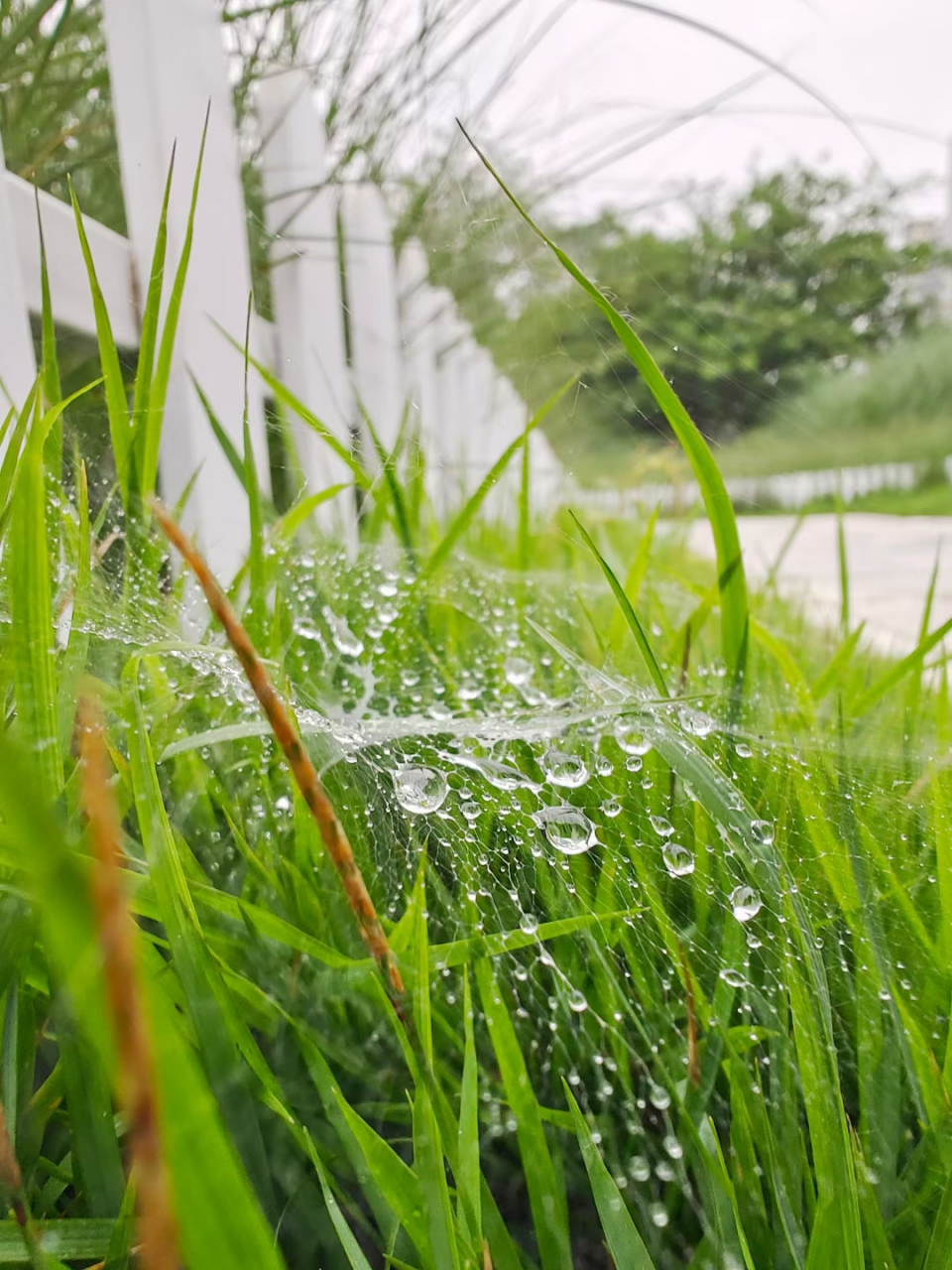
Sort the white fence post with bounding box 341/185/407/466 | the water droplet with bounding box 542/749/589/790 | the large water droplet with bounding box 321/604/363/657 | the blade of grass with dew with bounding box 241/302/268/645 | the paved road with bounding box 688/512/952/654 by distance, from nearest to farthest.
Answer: the water droplet with bounding box 542/749/589/790 < the blade of grass with dew with bounding box 241/302/268/645 < the large water droplet with bounding box 321/604/363/657 < the white fence post with bounding box 341/185/407/466 < the paved road with bounding box 688/512/952/654

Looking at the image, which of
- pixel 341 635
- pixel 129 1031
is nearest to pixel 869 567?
pixel 341 635

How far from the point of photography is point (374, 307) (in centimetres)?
97

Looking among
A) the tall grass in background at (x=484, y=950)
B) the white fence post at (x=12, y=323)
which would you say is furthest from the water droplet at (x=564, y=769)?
the white fence post at (x=12, y=323)

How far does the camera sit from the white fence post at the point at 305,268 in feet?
2.05

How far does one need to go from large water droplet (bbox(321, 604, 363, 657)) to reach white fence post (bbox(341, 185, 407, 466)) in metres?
0.21

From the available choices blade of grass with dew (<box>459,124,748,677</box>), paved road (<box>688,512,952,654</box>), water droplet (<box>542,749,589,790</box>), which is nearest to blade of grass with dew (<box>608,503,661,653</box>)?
blade of grass with dew (<box>459,124,748,677</box>)

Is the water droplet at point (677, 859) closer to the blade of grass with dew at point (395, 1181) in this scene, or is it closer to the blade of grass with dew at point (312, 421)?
the blade of grass with dew at point (395, 1181)

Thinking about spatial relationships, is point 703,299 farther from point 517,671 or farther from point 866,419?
point 866,419

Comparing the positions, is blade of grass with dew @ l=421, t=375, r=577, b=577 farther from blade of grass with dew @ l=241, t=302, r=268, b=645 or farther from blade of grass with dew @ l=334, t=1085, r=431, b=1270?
blade of grass with dew @ l=334, t=1085, r=431, b=1270

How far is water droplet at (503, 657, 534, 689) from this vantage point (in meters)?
0.54

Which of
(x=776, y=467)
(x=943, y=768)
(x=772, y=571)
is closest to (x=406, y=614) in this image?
(x=943, y=768)

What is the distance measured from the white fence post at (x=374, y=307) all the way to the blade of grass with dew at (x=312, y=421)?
256 mm

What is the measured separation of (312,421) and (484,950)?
27 cm

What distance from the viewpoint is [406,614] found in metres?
0.54
